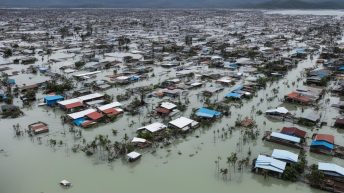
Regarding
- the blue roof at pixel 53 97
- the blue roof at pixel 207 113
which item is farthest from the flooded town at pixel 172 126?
the blue roof at pixel 207 113

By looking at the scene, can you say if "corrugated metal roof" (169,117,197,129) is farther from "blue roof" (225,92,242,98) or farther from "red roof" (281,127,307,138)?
"blue roof" (225,92,242,98)

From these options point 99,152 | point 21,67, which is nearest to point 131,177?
point 99,152

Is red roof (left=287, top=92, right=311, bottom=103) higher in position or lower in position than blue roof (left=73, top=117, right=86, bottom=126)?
higher

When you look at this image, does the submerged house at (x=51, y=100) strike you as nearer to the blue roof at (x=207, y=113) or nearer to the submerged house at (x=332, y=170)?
the blue roof at (x=207, y=113)

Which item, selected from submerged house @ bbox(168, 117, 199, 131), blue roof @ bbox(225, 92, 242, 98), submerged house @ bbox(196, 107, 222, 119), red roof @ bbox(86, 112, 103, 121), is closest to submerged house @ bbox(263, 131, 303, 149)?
submerged house @ bbox(196, 107, 222, 119)

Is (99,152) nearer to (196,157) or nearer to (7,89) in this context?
(196,157)
